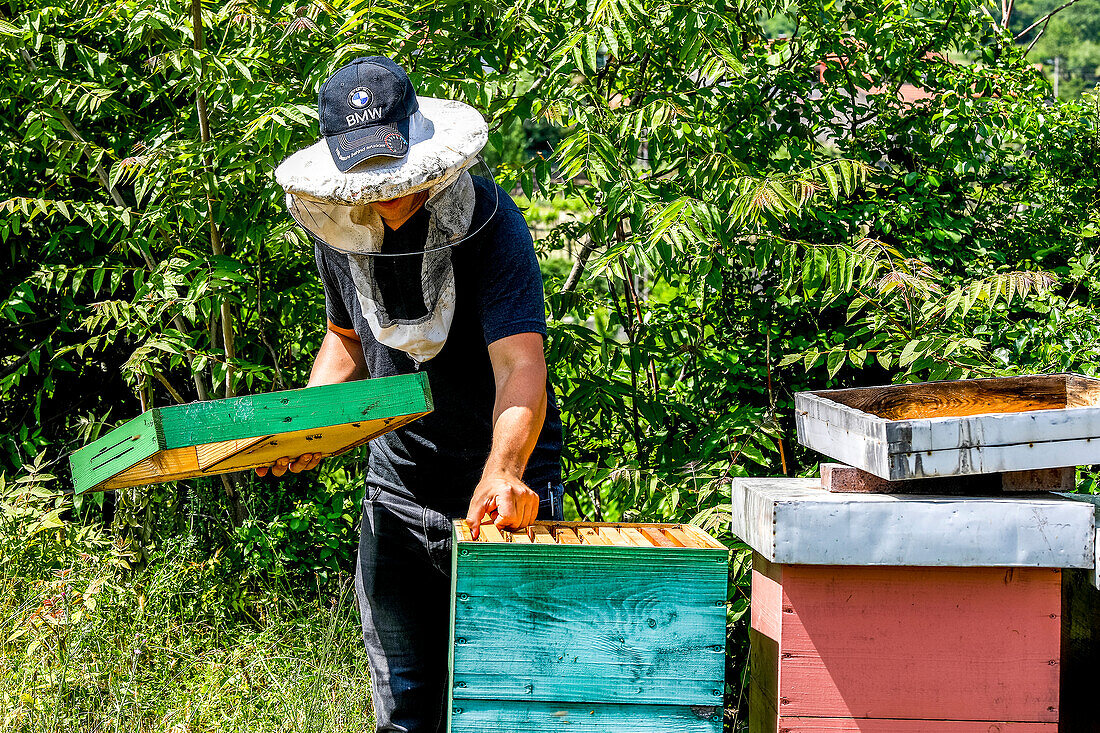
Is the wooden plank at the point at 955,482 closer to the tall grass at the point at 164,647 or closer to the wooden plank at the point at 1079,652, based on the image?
the wooden plank at the point at 1079,652

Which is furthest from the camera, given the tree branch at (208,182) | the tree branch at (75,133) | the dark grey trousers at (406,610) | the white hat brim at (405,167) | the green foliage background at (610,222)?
the tree branch at (75,133)

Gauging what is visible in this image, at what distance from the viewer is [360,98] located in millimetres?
1741

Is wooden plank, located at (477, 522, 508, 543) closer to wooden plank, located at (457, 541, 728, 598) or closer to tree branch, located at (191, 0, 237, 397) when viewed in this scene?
wooden plank, located at (457, 541, 728, 598)

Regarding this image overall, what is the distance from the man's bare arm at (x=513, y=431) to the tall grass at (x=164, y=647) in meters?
1.38

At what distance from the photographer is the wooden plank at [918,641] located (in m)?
1.81

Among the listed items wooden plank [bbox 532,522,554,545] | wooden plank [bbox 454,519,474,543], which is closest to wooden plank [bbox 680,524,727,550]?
wooden plank [bbox 532,522,554,545]

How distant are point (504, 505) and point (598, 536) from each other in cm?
18

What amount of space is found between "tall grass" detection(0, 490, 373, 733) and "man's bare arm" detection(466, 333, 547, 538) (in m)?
1.38

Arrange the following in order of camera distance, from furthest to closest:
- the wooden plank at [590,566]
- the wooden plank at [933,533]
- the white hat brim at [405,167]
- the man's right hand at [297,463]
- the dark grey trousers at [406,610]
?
the dark grey trousers at [406,610]
the man's right hand at [297,463]
the wooden plank at [933,533]
the white hat brim at [405,167]
the wooden plank at [590,566]

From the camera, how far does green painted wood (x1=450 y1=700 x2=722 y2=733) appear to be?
1.45 metres

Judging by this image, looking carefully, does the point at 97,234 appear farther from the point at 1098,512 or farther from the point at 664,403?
the point at 1098,512

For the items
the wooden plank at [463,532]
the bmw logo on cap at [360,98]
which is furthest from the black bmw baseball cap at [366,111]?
the wooden plank at [463,532]

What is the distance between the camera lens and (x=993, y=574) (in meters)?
1.81

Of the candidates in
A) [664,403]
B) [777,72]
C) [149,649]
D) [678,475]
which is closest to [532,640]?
[678,475]
